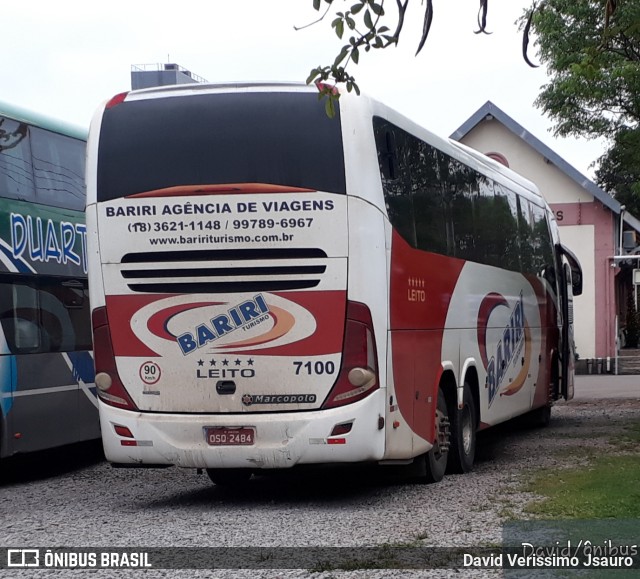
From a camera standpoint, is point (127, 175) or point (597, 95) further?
point (597, 95)

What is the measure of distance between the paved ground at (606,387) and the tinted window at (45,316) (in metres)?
13.7

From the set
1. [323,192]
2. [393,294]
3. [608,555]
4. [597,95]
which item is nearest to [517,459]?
[393,294]

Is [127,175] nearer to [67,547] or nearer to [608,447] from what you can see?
[67,547]

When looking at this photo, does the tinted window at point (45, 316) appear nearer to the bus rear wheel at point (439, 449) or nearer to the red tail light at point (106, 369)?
the red tail light at point (106, 369)

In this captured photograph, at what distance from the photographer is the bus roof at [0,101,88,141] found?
13649 millimetres

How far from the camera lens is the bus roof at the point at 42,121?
13.6 metres

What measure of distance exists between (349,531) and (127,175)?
143 inches

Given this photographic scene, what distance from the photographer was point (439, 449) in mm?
12344

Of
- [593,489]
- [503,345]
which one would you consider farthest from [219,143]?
[503,345]

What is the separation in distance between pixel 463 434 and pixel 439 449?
101cm

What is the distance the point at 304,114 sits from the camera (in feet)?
35.3

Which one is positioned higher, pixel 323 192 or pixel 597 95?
pixel 597 95

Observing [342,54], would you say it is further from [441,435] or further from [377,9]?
[441,435]

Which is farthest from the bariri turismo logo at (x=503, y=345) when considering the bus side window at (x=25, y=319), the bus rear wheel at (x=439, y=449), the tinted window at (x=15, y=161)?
the tinted window at (x=15, y=161)
